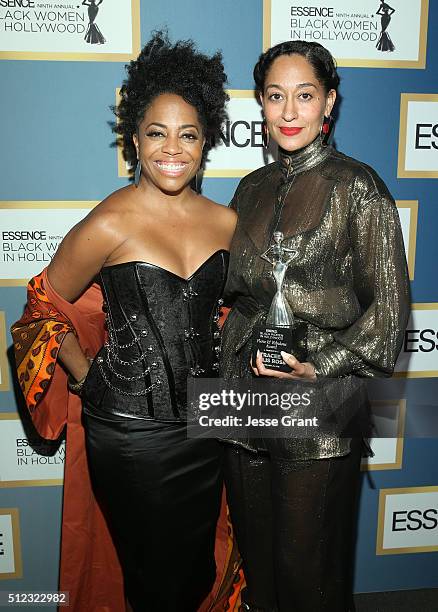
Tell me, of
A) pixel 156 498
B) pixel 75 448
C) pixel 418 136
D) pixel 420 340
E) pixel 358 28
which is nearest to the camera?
pixel 156 498

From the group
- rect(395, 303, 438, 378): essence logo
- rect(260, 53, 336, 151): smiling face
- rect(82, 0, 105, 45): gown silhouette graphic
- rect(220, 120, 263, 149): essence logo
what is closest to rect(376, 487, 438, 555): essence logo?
rect(395, 303, 438, 378): essence logo

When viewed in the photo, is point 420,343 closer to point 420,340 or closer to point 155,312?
point 420,340

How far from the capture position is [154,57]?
69.1 inches

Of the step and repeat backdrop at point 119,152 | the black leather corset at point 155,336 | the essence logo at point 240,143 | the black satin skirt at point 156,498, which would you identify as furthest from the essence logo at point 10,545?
the essence logo at point 240,143

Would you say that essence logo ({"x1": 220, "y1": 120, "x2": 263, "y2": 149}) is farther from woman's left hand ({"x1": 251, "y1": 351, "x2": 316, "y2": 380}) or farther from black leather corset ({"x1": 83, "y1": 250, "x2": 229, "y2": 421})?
woman's left hand ({"x1": 251, "y1": 351, "x2": 316, "y2": 380})

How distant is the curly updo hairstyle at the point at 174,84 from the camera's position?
1.70m

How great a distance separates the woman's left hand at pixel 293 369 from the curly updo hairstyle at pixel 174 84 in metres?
0.69

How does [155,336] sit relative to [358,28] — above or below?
below

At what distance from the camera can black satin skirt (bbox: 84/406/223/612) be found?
5.91 ft

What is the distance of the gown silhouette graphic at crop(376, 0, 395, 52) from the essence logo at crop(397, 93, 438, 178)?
7.5 inches

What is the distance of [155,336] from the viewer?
1.73 metres

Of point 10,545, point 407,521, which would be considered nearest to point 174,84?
point 10,545

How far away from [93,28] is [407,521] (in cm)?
244

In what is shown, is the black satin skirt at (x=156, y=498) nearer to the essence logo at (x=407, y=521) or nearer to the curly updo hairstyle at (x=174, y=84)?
the curly updo hairstyle at (x=174, y=84)
